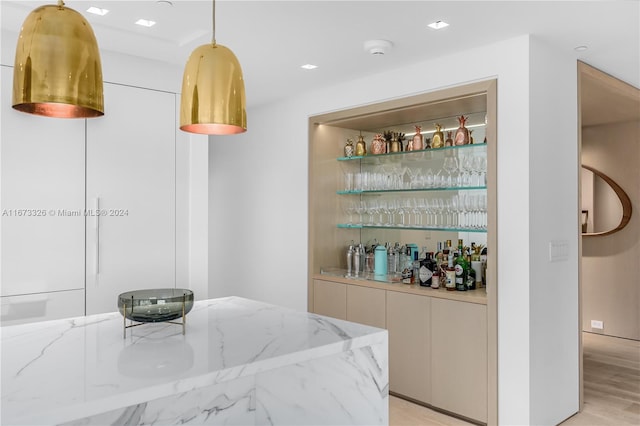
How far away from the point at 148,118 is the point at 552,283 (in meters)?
3.01

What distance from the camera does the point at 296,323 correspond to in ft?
6.57

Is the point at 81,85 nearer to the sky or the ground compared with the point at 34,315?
nearer to the sky

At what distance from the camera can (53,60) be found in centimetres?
142

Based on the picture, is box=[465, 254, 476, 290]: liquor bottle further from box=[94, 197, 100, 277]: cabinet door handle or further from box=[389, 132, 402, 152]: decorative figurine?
box=[94, 197, 100, 277]: cabinet door handle

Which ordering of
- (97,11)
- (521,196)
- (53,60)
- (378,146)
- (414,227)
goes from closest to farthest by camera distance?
(53,60), (97,11), (521,196), (414,227), (378,146)

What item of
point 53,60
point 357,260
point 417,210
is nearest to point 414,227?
point 417,210

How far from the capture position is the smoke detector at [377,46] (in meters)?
3.18

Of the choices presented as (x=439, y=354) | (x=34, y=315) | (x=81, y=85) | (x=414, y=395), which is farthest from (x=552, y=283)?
(x=34, y=315)

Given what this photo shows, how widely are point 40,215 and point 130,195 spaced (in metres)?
0.59

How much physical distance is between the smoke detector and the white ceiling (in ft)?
0.17

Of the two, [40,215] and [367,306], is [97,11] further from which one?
[367,306]

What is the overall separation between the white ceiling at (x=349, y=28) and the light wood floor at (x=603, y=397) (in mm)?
2406

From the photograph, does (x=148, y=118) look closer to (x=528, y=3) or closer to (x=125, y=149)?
(x=125, y=149)

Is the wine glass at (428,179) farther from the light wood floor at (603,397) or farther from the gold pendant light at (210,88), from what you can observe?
the gold pendant light at (210,88)
